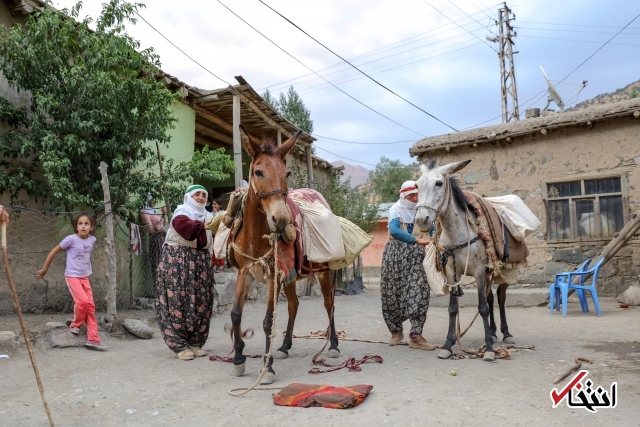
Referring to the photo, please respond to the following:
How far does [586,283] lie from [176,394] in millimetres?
8183

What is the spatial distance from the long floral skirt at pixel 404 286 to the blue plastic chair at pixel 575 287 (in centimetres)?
416

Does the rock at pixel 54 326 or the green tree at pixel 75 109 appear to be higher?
the green tree at pixel 75 109

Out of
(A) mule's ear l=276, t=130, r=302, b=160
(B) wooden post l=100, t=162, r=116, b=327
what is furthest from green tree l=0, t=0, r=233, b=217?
(A) mule's ear l=276, t=130, r=302, b=160

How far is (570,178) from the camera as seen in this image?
34.4 feet

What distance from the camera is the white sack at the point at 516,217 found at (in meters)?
6.00

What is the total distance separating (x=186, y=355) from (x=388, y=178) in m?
37.6

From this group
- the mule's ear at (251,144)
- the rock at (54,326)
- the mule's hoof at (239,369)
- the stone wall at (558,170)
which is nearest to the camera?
the mule's ear at (251,144)

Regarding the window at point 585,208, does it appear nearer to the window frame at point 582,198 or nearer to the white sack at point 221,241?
the window frame at point 582,198

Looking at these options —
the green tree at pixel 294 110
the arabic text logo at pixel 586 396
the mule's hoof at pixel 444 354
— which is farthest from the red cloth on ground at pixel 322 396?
the green tree at pixel 294 110

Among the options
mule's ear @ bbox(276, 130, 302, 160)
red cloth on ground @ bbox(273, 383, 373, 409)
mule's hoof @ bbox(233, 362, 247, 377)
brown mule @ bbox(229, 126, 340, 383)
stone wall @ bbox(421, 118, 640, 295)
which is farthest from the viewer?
stone wall @ bbox(421, 118, 640, 295)

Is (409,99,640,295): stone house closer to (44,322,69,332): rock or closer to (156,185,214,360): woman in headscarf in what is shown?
(156,185,214,360): woman in headscarf

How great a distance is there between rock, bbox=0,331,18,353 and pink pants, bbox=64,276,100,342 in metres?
0.59

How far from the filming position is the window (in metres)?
10.2

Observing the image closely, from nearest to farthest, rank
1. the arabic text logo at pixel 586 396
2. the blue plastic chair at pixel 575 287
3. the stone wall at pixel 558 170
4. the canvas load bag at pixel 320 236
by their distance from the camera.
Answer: the arabic text logo at pixel 586 396 < the canvas load bag at pixel 320 236 < the blue plastic chair at pixel 575 287 < the stone wall at pixel 558 170
